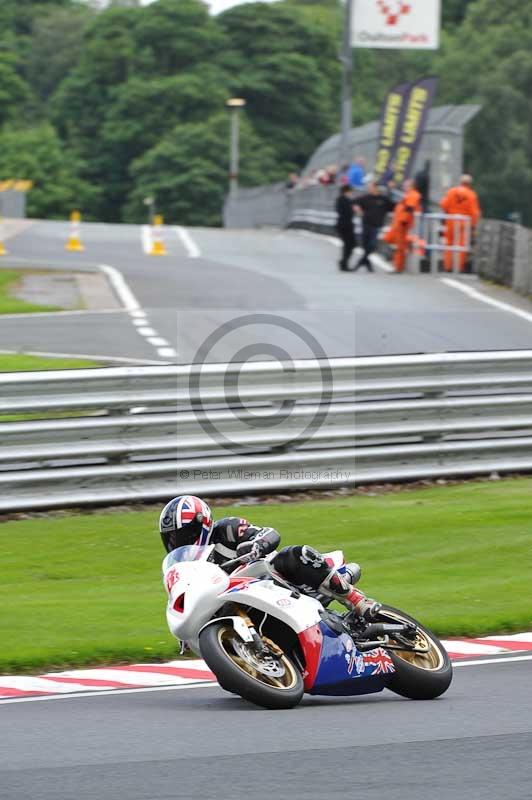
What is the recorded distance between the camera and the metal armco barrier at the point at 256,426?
12.0 m

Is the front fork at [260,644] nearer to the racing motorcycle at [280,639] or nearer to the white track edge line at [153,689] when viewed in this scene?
the racing motorcycle at [280,639]

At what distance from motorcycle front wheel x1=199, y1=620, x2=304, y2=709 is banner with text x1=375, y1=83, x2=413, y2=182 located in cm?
2828

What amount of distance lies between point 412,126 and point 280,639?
28116mm

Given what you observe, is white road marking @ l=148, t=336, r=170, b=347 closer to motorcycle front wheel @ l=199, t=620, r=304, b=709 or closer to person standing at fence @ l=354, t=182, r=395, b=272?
person standing at fence @ l=354, t=182, r=395, b=272

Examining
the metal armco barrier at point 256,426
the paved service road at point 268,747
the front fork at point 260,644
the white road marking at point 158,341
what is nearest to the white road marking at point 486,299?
the white road marking at point 158,341

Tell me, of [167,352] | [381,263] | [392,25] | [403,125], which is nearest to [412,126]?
[403,125]

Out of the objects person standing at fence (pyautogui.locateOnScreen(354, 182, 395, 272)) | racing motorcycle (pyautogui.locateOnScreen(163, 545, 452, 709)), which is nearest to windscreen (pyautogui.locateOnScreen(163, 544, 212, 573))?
racing motorcycle (pyautogui.locateOnScreen(163, 545, 452, 709))

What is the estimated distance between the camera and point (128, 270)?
28453 millimetres

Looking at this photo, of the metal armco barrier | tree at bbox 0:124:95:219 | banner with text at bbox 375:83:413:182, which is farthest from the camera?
tree at bbox 0:124:95:219

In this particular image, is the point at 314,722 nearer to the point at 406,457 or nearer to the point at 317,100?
the point at 406,457

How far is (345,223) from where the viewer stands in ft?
91.8

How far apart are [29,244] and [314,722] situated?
29.3 meters

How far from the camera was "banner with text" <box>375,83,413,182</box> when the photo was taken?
34.5 m

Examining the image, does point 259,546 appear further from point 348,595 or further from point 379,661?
point 379,661
